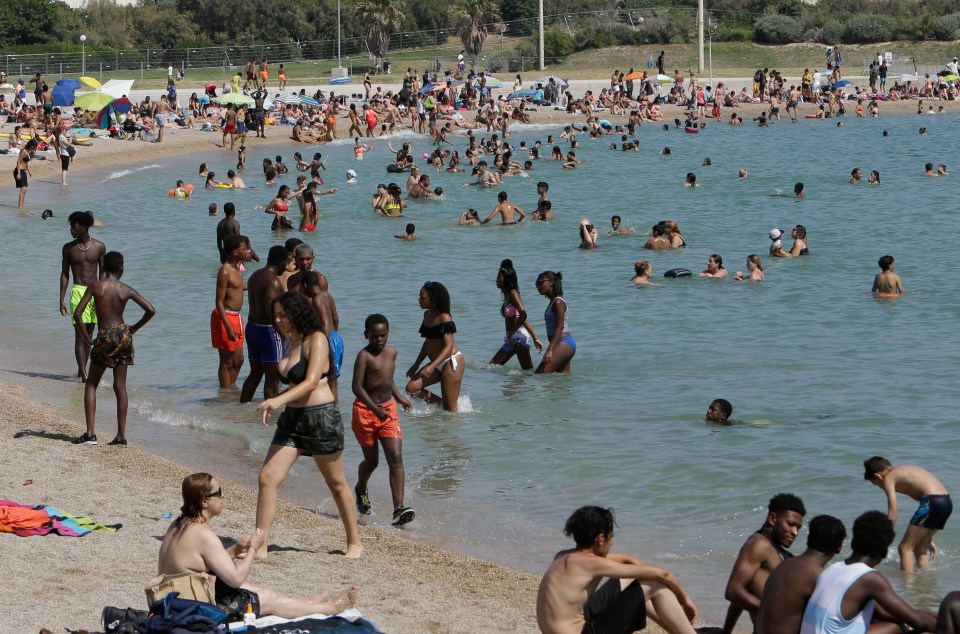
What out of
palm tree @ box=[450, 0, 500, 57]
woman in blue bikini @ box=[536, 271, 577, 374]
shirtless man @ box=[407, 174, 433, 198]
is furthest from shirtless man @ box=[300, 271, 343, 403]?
palm tree @ box=[450, 0, 500, 57]

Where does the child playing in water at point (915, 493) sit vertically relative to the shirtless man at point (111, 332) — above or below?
below

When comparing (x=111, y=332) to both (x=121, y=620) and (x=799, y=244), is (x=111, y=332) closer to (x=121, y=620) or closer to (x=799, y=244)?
(x=121, y=620)

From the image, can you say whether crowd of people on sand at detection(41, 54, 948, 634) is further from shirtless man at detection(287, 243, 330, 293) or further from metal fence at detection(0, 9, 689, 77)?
metal fence at detection(0, 9, 689, 77)

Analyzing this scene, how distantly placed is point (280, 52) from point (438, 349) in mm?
56993

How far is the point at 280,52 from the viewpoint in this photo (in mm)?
65000

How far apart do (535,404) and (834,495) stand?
3.53m

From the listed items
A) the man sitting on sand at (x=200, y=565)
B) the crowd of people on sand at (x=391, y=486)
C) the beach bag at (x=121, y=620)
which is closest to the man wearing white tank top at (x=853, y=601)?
the crowd of people on sand at (x=391, y=486)

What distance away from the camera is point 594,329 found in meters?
16.6

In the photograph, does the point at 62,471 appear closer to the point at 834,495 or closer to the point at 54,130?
the point at 834,495

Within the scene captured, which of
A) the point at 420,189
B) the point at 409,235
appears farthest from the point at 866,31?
the point at 409,235

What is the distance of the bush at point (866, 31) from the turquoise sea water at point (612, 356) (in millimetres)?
39612

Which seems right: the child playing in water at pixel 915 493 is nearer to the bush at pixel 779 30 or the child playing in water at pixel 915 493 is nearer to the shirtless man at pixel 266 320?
the shirtless man at pixel 266 320

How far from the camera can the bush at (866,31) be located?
6912 centimetres

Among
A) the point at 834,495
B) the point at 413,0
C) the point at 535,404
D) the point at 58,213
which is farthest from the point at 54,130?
the point at 413,0
